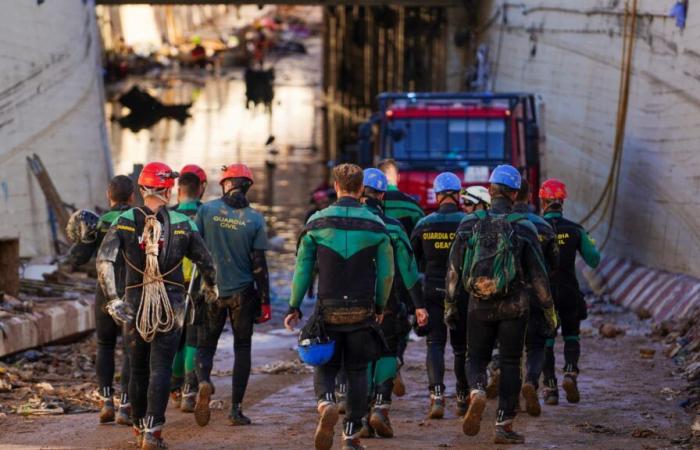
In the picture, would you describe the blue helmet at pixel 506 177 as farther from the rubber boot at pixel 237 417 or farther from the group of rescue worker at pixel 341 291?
the rubber boot at pixel 237 417

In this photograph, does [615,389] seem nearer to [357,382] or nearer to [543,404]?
[543,404]

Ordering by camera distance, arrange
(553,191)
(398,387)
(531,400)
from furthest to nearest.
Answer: (398,387), (553,191), (531,400)

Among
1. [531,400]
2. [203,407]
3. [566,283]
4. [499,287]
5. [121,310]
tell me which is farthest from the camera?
[566,283]

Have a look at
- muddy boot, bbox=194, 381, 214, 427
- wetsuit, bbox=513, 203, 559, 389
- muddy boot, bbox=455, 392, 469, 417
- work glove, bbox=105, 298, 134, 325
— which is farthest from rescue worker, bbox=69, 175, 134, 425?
wetsuit, bbox=513, 203, 559, 389

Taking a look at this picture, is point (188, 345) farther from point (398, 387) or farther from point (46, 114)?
point (46, 114)

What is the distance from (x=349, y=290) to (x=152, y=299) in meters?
1.23

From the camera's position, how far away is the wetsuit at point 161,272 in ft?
30.6

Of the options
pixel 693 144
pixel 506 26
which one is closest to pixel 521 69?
pixel 506 26

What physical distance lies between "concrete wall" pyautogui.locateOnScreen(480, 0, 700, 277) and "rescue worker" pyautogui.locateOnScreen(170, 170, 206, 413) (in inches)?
294

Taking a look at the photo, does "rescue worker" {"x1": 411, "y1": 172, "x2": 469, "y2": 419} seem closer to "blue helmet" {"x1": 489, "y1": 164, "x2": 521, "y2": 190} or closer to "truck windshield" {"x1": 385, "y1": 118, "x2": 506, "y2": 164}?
"blue helmet" {"x1": 489, "y1": 164, "x2": 521, "y2": 190}

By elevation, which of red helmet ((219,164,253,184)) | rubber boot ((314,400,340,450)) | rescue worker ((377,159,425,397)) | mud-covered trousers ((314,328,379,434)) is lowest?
rubber boot ((314,400,340,450))

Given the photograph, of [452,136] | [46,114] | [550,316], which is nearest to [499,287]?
[550,316]

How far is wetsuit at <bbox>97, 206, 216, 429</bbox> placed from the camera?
934 centimetres

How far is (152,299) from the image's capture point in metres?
9.32
